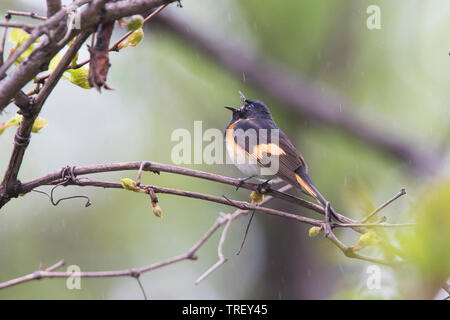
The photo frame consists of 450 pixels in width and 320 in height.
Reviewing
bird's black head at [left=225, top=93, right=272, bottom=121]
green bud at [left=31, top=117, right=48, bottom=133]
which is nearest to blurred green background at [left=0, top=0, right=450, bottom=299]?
bird's black head at [left=225, top=93, right=272, bottom=121]

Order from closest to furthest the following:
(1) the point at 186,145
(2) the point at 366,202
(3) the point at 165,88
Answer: (2) the point at 366,202 → (1) the point at 186,145 → (3) the point at 165,88

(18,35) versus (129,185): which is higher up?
(18,35)

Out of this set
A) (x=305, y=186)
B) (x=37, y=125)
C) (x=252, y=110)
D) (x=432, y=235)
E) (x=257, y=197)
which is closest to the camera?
(x=432, y=235)

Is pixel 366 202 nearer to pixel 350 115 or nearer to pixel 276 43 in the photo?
pixel 350 115

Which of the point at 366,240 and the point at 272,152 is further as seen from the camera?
the point at 272,152

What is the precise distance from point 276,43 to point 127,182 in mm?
4622

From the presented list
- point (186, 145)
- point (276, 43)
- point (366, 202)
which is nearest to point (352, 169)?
point (276, 43)

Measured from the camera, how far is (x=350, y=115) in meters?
4.62

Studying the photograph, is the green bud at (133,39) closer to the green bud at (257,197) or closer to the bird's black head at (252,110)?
the green bud at (257,197)

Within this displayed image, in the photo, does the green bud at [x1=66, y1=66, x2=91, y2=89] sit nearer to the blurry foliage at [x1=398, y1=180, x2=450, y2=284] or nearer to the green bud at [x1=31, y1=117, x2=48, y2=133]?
the green bud at [x1=31, y1=117, x2=48, y2=133]

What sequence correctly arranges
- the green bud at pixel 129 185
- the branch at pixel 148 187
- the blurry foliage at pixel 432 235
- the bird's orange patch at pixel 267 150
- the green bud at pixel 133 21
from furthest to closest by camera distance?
the bird's orange patch at pixel 267 150
the green bud at pixel 129 185
the branch at pixel 148 187
the green bud at pixel 133 21
the blurry foliage at pixel 432 235

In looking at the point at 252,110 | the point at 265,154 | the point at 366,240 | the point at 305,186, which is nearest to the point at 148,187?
the point at 366,240

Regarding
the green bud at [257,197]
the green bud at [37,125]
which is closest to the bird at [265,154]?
the green bud at [257,197]

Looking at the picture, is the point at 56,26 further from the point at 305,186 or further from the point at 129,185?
the point at 305,186
